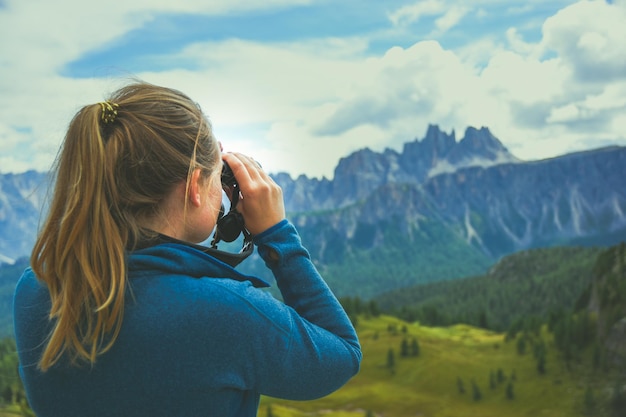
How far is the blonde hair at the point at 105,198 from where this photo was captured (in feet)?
8.23

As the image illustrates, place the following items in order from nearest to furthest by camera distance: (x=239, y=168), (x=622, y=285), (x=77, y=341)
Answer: (x=77, y=341), (x=239, y=168), (x=622, y=285)

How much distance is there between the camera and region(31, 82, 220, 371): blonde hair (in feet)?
8.23

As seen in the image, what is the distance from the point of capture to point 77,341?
8.16 ft

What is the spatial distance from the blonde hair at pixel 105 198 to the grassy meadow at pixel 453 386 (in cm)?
5717

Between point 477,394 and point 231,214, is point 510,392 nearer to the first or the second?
point 477,394

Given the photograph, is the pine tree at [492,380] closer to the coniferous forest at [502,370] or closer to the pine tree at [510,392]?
the coniferous forest at [502,370]

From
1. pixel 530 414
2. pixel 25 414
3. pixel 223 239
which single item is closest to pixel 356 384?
pixel 530 414

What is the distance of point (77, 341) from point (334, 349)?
3.57ft

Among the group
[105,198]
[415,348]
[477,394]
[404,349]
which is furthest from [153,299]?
[415,348]

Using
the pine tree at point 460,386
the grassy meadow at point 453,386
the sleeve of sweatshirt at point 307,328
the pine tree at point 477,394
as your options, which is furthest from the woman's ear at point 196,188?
the pine tree at point 460,386

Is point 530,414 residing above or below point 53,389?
below

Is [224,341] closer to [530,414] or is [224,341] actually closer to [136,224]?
[136,224]

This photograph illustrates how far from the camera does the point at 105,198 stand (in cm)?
262

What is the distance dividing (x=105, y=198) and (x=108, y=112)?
1.31 feet
